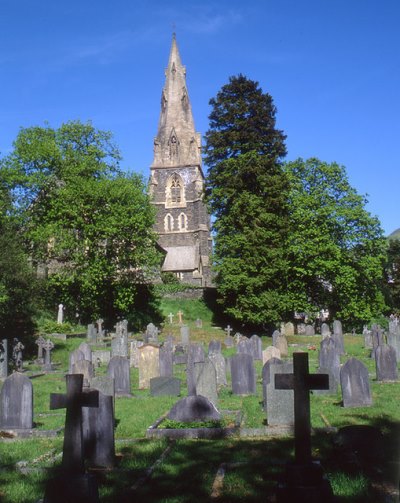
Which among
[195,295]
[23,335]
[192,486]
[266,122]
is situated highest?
[266,122]

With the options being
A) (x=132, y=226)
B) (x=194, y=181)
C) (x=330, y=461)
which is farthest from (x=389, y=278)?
(x=330, y=461)

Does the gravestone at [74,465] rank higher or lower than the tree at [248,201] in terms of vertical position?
lower

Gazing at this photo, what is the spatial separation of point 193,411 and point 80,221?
23.0 meters

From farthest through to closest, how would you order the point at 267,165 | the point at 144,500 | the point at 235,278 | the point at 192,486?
the point at 267,165 → the point at 235,278 → the point at 192,486 → the point at 144,500

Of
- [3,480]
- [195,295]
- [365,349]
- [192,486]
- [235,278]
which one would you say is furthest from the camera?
[195,295]

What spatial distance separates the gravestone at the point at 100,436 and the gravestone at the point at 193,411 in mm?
1889

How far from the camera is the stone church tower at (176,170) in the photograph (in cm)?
5653

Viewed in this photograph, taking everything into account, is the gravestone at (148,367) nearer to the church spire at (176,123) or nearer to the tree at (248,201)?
the tree at (248,201)

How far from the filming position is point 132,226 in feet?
104

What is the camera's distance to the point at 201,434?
27.1 ft

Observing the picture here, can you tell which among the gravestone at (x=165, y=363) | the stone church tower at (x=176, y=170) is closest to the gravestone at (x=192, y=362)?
the gravestone at (x=165, y=363)

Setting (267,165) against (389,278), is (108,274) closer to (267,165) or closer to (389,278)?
(267,165)

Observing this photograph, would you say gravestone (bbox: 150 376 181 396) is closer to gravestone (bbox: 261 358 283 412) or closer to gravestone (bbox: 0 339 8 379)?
gravestone (bbox: 261 358 283 412)

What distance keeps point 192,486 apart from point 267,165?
2819 centimetres
